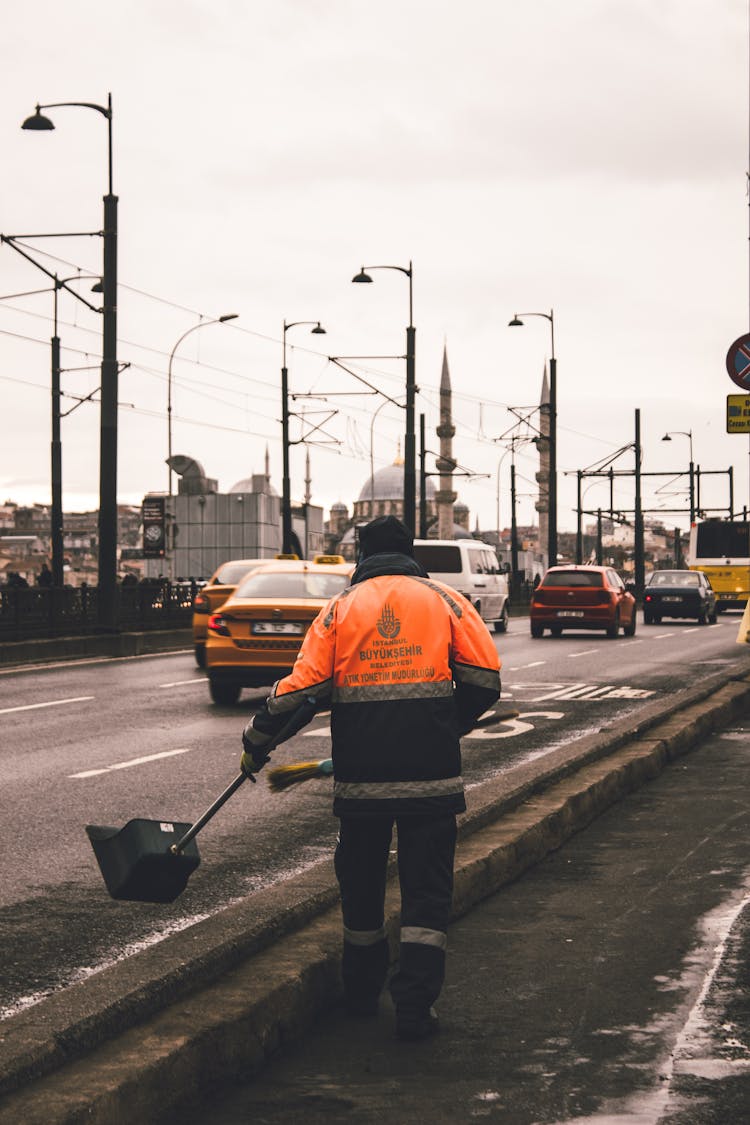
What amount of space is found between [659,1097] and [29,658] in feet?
68.3

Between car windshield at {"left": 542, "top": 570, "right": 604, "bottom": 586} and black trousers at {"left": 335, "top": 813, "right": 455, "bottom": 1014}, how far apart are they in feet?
90.7

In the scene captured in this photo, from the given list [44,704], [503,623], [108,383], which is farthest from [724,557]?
[44,704]

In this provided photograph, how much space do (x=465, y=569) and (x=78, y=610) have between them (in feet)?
29.6

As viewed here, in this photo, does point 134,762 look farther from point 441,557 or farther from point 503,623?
point 503,623

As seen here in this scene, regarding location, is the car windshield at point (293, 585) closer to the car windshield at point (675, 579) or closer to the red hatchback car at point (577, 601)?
the red hatchback car at point (577, 601)

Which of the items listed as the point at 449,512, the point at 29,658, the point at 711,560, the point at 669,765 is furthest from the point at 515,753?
the point at 449,512

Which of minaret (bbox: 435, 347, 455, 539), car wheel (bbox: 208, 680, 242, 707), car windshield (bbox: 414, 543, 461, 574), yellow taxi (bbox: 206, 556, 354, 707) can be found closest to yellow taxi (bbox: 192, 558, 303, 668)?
car wheel (bbox: 208, 680, 242, 707)

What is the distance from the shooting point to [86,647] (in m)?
25.6

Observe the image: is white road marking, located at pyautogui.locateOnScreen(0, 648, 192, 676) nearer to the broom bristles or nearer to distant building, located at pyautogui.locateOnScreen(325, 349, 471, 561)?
the broom bristles

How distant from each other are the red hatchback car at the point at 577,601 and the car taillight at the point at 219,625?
16.3m

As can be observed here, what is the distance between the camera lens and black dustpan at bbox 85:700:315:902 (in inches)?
209

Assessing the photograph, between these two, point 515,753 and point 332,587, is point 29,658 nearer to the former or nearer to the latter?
point 332,587

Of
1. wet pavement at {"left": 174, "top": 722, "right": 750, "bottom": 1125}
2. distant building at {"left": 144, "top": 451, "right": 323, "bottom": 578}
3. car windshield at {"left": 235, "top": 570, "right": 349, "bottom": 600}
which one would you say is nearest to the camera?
wet pavement at {"left": 174, "top": 722, "right": 750, "bottom": 1125}

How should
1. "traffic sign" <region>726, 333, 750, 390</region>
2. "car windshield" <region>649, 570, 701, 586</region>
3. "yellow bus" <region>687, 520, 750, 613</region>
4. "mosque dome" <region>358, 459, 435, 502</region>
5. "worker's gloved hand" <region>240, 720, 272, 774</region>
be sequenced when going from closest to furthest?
"worker's gloved hand" <region>240, 720, 272, 774</region>
"traffic sign" <region>726, 333, 750, 390</region>
"car windshield" <region>649, 570, 701, 586</region>
"yellow bus" <region>687, 520, 750, 613</region>
"mosque dome" <region>358, 459, 435, 502</region>
